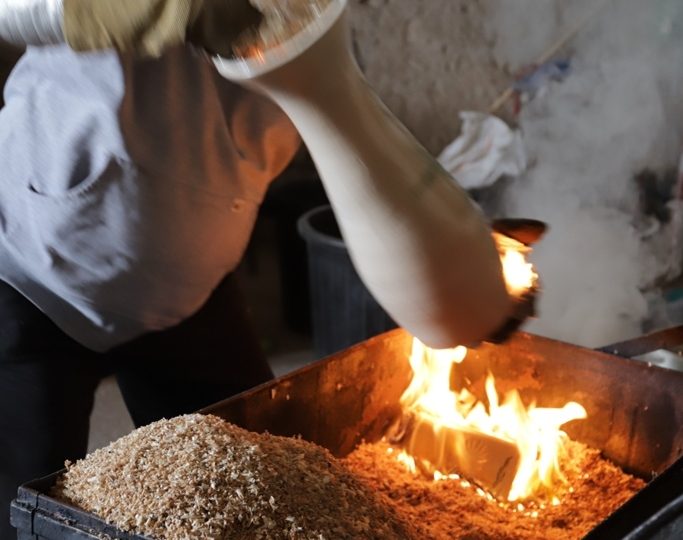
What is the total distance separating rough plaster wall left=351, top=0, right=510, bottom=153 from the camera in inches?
129

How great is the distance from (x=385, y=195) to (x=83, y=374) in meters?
0.67

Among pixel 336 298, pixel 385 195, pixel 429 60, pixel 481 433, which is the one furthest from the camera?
pixel 429 60

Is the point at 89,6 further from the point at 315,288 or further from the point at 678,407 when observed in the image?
the point at 315,288

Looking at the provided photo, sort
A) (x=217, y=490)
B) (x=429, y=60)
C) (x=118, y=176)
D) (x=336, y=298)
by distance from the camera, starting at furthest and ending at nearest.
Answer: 1. (x=429, y=60)
2. (x=336, y=298)
3. (x=118, y=176)
4. (x=217, y=490)

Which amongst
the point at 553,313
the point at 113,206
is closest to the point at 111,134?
the point at 113,206

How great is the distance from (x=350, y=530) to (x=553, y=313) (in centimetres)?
207

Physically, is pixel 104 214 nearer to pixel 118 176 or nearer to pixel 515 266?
pixel 118 176

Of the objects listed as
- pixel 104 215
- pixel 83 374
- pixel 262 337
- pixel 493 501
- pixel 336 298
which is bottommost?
pixel 262 337

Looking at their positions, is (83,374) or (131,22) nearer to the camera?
(131,22)

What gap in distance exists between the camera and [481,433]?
4.69 ft

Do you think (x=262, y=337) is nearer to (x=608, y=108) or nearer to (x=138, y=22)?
(x=608, y=108)

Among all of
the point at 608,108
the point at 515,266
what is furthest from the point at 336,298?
the point at 515,266

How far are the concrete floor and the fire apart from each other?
4.27ft

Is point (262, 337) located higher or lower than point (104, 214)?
lower
